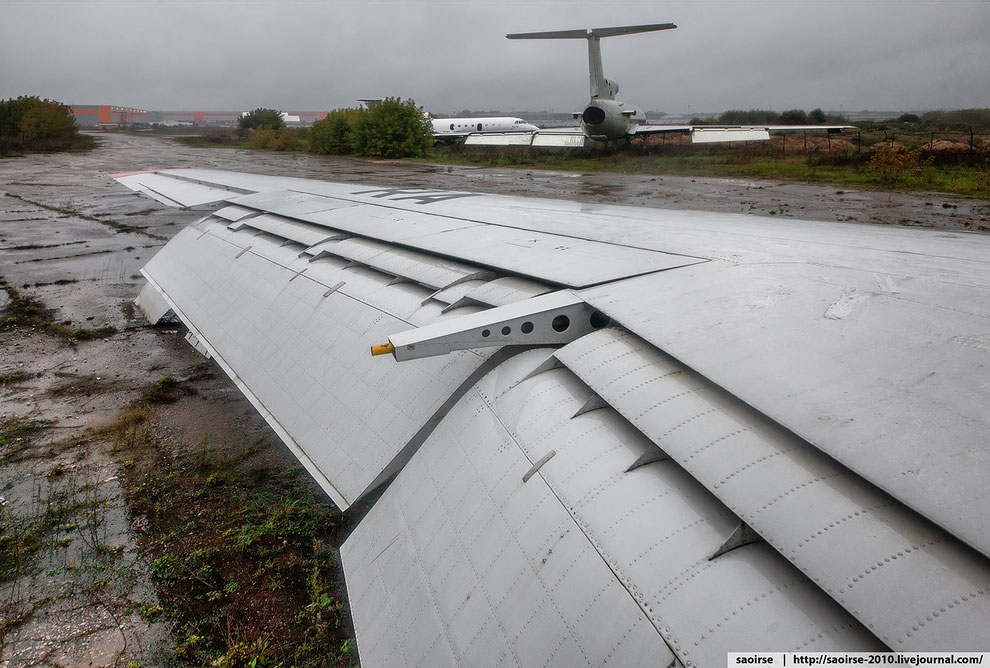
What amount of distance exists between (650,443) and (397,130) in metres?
41.6

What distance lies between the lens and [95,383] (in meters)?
6.88

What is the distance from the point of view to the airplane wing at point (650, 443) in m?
1.75

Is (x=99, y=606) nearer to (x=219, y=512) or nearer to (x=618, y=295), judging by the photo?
(x=219, y=512)

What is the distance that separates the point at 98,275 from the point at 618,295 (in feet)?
38.7

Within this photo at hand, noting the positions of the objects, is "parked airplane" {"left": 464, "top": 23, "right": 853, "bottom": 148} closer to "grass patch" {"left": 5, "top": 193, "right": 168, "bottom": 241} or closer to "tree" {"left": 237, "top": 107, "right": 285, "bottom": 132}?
"grass patch" {"left": 5, "top": 193, "right": 168, "bottom": 241}

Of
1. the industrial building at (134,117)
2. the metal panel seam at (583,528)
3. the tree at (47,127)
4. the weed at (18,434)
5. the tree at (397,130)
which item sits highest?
the industrial building at (134,117)

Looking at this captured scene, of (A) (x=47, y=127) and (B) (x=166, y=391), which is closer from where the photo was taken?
(B) (x=166, y=391)

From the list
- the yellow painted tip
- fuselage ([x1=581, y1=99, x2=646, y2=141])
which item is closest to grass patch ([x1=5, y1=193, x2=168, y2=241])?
the yellow painted tip

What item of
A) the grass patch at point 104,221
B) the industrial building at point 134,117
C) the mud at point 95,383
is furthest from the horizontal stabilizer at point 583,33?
the industrial building at point 134,117

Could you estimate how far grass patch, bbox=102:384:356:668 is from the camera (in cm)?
342

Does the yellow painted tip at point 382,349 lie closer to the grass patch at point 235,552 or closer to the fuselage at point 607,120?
the grass patch at point 235,552

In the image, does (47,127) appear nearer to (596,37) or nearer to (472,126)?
(472,126)

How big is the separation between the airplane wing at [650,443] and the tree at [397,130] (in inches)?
1501

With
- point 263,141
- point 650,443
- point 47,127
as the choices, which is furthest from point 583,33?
point 47,127
